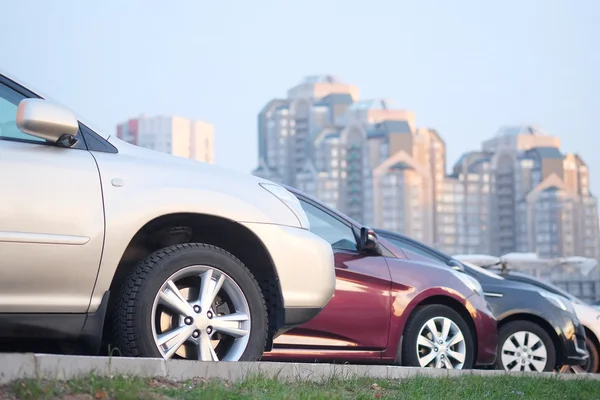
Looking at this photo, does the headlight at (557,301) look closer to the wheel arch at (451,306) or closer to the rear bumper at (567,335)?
the rear bumper at (567,335)

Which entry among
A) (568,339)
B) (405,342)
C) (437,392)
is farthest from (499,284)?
(437,392)

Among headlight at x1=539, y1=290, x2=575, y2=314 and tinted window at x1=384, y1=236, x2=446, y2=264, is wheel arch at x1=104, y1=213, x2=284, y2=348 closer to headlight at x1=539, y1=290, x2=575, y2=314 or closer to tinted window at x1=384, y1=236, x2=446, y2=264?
tinted window at x1=384, y1=236, x2=446, y2=264

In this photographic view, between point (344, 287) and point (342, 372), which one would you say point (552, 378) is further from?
point (342, 372)

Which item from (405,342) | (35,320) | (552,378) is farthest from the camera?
(405,342)

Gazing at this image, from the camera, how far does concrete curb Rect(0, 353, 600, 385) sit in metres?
4.91

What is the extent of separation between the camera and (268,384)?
5.63 meters

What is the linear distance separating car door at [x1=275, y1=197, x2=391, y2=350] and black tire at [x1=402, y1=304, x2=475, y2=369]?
0.21 metres

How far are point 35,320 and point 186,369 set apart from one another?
0.72 m

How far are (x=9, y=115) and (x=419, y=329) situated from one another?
3.89 metres

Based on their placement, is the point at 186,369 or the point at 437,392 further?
the point at 437,392

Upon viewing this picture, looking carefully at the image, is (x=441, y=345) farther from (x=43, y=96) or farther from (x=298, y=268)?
(x=43, y=96)

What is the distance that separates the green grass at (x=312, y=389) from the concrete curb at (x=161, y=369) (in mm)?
63

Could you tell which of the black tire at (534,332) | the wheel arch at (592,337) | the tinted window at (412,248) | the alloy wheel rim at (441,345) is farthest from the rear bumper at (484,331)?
the wheel arch at (592,337)

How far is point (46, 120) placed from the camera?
18.0ft
